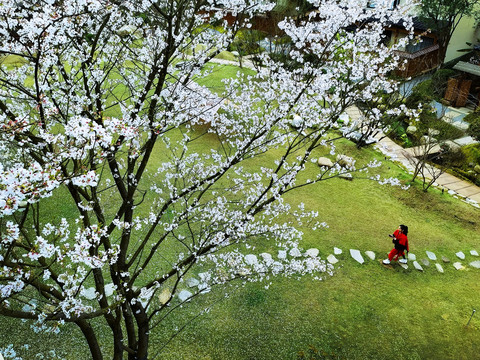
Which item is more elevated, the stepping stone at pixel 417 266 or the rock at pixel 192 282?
the rock at pixel 192 282

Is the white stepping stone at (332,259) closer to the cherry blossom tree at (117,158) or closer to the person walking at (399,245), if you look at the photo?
the cherry blossom tree at (117,158)

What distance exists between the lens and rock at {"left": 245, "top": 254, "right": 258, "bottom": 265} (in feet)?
25.5

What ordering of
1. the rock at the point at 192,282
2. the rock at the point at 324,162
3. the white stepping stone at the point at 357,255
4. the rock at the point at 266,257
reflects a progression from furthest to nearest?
the rock at the point at 324,162
the white stepping stone at the point at 357,255
the rock at the point at 266,257
the rock at the point at 192,282

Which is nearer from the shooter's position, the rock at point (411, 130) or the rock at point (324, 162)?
the rock at point (324, 162)

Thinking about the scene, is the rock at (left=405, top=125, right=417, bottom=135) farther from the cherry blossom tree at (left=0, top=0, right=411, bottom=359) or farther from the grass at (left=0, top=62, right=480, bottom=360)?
the cherry blossom tree at (left=0, top=0, right=411, bottom=359)

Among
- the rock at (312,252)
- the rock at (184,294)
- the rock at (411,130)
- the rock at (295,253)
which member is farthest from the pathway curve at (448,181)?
the rock at (184,294)

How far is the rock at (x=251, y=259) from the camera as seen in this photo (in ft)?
25.5

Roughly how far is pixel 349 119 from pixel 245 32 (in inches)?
322

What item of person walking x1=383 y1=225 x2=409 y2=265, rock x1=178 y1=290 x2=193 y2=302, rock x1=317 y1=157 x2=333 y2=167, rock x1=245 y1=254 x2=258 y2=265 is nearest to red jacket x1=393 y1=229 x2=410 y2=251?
person walking x1=383 y1=225 x2=409 y2=265

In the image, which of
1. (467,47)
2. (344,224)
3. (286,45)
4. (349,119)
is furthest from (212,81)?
(467,47)

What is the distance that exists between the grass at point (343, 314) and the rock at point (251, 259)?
0.55m

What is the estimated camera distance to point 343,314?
A: 22.9 feet

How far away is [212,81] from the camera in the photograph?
51.9 feet

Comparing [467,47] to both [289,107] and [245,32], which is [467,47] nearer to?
[245,32]
